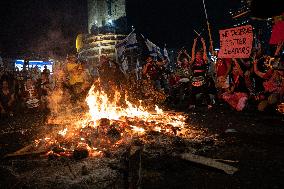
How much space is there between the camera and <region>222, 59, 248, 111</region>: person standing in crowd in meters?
11.6

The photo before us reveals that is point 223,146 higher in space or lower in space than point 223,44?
lower

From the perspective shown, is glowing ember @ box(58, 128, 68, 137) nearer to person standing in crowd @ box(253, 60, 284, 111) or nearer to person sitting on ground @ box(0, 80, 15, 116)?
person sitting on ground @ box(0, 80, 15, 116)

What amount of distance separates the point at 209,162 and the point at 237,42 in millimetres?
7447

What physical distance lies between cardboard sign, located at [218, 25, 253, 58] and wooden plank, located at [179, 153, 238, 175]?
265 inches

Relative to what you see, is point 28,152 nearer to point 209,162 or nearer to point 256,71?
point 209,162

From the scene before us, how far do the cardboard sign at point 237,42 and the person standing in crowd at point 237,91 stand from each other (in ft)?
1.83

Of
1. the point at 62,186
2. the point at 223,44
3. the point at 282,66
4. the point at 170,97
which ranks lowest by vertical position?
the point at 62,186

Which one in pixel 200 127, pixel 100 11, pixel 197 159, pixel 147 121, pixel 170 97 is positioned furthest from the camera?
pixel 100 11

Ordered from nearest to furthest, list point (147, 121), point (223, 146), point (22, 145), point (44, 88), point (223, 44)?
point (223, 146)
point (22, 145)
point (147, 121)
point (223, 44)
point (44, 88)

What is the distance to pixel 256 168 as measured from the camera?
5.41 metres

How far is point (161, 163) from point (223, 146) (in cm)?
198

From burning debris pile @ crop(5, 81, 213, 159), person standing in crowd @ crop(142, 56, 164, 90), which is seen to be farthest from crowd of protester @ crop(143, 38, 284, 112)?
burning debris pile @ crop(5, 81, 213, 159)

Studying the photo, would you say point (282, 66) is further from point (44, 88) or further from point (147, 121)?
point (44, 88)

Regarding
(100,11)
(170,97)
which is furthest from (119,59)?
(100,11)
